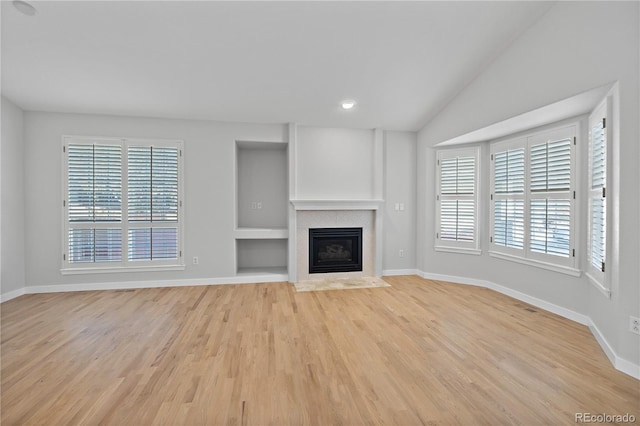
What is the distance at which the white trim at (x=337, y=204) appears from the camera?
4.63 m

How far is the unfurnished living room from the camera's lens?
6.49 ft

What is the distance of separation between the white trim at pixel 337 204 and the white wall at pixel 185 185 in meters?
1.12

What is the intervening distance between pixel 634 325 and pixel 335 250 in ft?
11.7

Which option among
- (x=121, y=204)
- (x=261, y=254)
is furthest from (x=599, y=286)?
(x=121, y=204)

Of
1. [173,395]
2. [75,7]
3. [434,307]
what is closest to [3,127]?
[75,7]

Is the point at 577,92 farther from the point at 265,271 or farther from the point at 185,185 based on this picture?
the point at 185,185

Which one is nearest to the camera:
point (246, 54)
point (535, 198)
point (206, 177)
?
point (246, 54)

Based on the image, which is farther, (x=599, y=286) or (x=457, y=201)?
(x=457, y=201)

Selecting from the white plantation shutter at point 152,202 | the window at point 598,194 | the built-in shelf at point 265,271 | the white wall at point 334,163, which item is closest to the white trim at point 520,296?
the window at point 598,194

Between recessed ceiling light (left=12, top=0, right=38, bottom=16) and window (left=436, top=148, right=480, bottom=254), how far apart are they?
16.9 feet

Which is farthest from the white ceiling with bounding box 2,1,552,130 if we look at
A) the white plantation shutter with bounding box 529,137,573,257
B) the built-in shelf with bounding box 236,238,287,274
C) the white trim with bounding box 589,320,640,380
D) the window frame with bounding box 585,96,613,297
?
the white trim with bounding box 589,320,640,380

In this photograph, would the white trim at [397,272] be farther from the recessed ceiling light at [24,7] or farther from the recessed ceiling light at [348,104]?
the recessed ceiling light at [24,7]

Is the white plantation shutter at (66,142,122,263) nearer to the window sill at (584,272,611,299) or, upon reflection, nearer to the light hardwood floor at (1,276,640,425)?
the light hardwood floor at (1,276,640,425)

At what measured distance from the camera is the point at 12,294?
12.4ft
